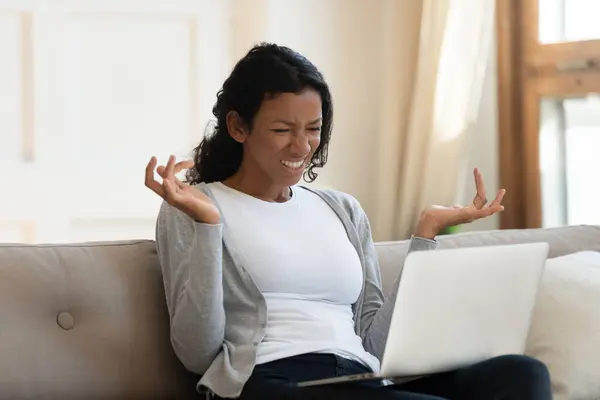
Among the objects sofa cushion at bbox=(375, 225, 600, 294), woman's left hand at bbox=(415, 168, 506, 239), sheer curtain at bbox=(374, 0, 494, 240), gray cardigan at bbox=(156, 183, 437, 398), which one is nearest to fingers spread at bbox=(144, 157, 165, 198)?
gray cardigan at bbox=(156, 183, 437, 398)

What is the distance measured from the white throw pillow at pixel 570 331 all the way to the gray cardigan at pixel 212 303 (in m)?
0.35

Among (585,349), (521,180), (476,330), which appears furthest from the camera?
(521,180)

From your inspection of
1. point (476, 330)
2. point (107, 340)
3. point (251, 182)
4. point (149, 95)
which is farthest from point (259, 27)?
point (476, 330)

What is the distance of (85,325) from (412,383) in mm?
610

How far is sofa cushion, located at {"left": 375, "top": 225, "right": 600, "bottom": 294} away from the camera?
2061mm

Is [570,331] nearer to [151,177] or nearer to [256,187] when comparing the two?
[256,187]

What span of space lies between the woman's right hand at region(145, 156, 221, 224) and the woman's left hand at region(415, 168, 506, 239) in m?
0.42

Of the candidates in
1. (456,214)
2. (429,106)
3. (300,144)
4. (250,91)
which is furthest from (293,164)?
(429,106)

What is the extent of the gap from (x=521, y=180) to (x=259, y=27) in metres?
0.99

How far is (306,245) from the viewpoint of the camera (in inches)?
68.8

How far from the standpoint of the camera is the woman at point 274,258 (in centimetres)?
156

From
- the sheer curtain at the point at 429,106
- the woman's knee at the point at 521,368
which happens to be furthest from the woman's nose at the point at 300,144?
the sheer curtain at the point at 429,106

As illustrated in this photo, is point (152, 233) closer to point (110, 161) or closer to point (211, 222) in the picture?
point (110, 161)

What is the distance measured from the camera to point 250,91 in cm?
175
